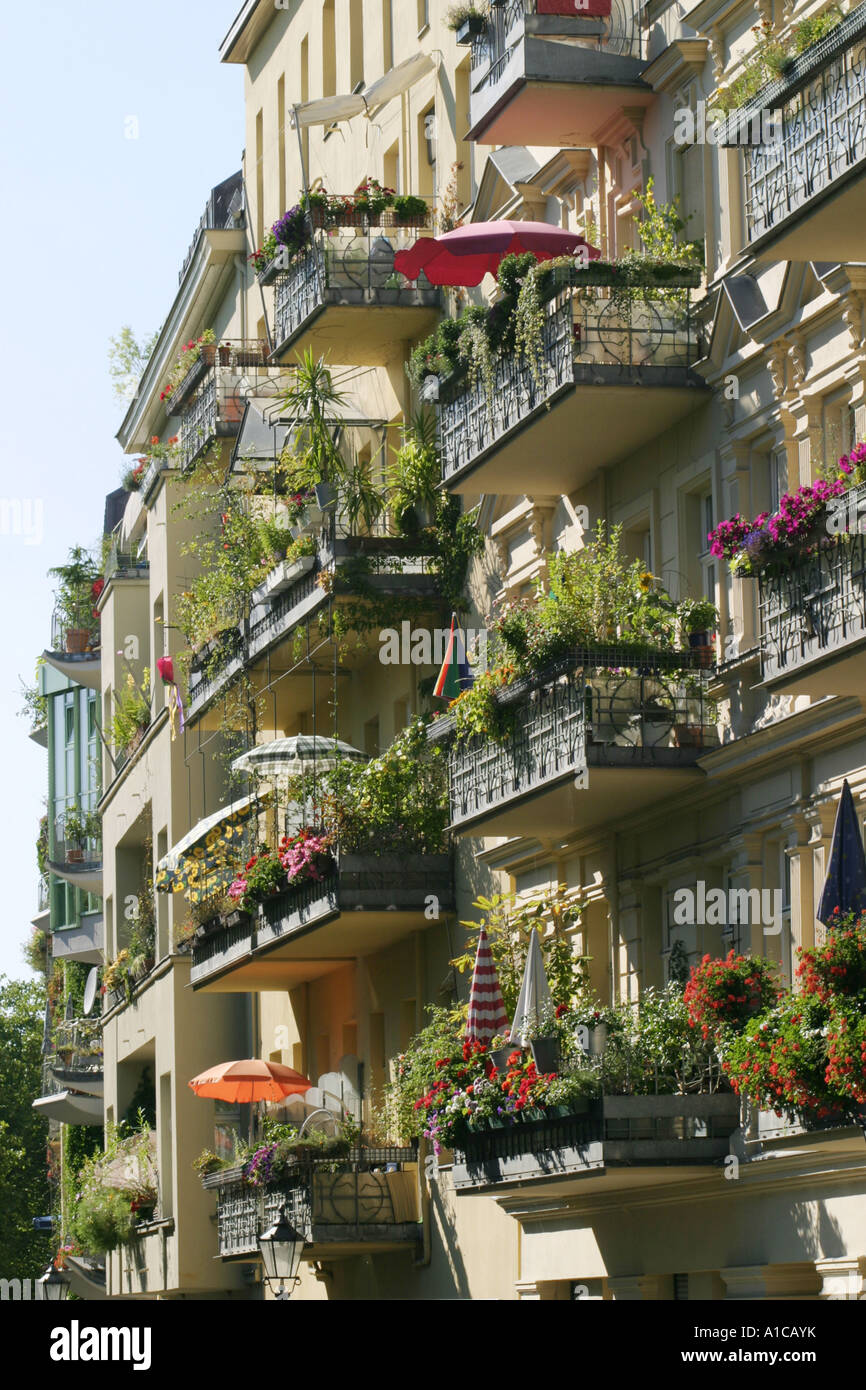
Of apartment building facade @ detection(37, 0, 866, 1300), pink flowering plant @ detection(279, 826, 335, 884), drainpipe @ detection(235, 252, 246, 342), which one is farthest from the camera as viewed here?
drainpipe @ detection(235, 252, 246, 342)

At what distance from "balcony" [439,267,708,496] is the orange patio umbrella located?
9286 mm

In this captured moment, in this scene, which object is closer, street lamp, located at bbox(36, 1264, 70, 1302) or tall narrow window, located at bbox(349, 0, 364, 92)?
tall narrow window, located at bbox(349, 0, 364, 92)

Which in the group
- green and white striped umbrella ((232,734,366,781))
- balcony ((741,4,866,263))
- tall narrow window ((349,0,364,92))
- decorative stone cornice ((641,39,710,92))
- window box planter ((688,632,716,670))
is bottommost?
window box planter ((688,632,716,670))

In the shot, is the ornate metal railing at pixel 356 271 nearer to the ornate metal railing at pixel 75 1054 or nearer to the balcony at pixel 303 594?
the balcony at pixel 303 594

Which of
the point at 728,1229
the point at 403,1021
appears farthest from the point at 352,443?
the point at 728,1229

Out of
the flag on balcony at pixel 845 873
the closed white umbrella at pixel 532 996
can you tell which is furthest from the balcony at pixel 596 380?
the flag on balcony at pixel 845 873

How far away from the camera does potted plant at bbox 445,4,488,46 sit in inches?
864

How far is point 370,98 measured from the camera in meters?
26.8

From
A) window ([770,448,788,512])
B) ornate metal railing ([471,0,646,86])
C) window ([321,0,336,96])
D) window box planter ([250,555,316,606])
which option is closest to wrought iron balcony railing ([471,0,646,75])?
ornate metal railing ([471,0,646,86])

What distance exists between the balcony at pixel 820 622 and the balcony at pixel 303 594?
9.68 metres

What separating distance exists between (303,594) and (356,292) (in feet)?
10.9

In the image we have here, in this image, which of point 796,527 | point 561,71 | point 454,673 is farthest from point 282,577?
point 796,527

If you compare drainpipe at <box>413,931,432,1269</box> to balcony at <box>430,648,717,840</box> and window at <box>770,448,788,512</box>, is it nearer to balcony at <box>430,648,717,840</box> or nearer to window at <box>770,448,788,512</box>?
balcony at <box>430,648,717,840</box>
